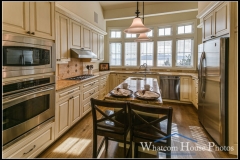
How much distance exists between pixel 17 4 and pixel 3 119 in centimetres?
122

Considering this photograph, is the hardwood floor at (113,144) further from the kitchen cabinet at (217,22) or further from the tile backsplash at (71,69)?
the kitchen cabinet at (217,22)

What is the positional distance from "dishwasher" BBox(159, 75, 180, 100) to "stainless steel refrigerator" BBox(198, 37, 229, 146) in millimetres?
1632

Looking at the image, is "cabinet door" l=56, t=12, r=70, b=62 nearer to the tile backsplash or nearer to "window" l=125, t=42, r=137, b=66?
the tile backsplash

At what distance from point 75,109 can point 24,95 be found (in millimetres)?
1227

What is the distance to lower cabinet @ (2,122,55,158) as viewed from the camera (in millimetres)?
1550

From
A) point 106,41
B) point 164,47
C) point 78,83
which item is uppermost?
point 106,41

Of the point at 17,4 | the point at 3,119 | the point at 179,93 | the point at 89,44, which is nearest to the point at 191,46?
the point at 179,93

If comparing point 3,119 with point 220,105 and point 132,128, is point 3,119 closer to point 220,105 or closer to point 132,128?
point 132,128

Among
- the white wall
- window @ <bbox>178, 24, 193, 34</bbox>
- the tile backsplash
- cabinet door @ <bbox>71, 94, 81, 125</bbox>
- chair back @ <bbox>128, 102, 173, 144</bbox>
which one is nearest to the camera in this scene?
chair back @ <bbox>128, 102, 173, 144</bbox>

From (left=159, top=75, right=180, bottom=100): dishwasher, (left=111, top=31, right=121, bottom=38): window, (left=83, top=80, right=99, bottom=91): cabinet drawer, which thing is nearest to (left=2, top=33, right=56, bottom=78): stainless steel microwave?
(left=83, top=80, right=99, bottom=91): cabinet drawer

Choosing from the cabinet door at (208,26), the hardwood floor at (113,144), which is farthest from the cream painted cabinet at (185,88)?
the cabinet door at (208,26)

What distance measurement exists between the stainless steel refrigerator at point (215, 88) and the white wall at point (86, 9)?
9.28 feet

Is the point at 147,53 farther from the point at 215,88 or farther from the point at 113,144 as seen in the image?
the point at 113,144

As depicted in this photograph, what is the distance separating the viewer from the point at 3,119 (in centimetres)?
145
